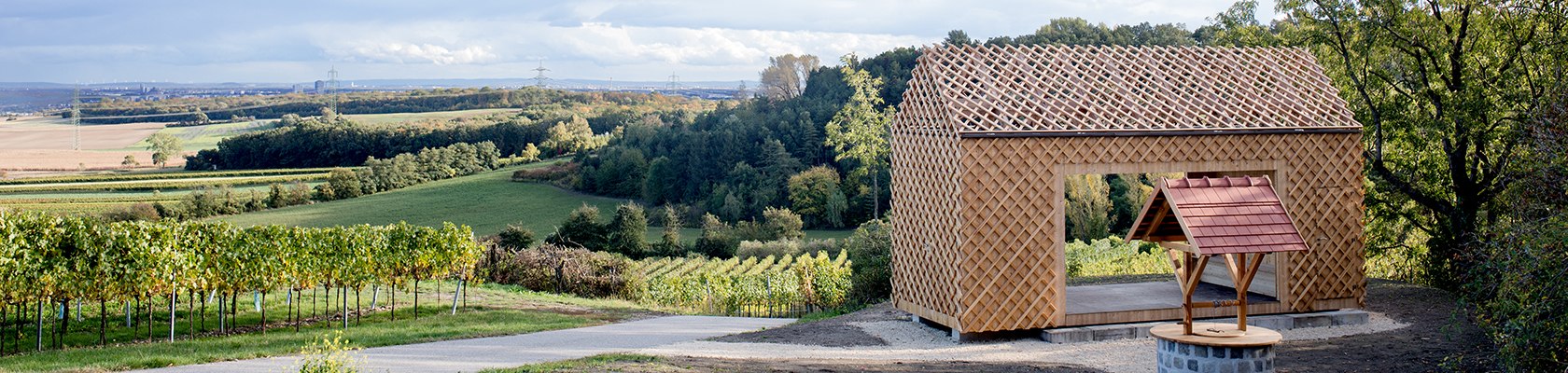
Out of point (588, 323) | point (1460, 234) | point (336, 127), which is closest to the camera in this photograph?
point (1460, 234)

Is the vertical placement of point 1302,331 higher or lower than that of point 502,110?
lower

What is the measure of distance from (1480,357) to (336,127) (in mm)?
39322

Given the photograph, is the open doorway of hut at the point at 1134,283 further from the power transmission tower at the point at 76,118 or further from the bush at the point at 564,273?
the power transmission tower at the point at 76,118

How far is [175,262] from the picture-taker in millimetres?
12414

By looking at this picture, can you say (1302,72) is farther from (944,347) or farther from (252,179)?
(252,179)

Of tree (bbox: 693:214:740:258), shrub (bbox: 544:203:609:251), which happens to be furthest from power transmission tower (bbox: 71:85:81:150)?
tree (bbox: 693:214:740:258)

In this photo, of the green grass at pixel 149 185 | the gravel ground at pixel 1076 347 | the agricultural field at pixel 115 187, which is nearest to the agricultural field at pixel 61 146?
the agricultural field at pixel 115 187

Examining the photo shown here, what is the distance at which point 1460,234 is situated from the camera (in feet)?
40.3

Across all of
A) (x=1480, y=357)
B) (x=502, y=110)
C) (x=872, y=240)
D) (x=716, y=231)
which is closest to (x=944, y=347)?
(x=1480, y=357)

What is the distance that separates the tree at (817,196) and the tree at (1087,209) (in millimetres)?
10327

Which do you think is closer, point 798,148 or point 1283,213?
point 1283,213

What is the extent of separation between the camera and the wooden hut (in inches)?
404

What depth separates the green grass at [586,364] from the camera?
883 cm

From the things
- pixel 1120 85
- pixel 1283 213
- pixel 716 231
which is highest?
pixel 1120 85
